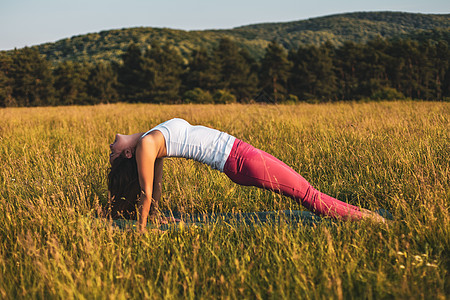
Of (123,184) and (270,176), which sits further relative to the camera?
(123,184)

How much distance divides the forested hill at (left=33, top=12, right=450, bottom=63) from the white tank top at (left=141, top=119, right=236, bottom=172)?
4125 inches

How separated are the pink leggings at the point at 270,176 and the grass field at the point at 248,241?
8.9 inches

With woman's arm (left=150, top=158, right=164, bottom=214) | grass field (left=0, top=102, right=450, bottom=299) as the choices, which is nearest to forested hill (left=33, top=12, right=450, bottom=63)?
grass field (left=0, top=102, right=450, bottom=299)

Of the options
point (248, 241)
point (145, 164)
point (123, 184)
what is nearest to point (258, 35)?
point (123, 184)

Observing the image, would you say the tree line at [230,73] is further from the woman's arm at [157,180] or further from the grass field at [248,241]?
the woman's arm at [157,180]

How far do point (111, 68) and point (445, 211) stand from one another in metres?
42.7

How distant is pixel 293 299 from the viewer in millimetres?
1704

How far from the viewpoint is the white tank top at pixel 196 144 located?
2.77 meters

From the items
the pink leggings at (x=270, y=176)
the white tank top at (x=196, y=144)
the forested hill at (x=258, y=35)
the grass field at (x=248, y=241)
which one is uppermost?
the forested hill at (x=258, y=35)

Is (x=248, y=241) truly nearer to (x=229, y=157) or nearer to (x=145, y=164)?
(x=229, y=157)

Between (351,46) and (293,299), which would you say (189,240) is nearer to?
(293,299)

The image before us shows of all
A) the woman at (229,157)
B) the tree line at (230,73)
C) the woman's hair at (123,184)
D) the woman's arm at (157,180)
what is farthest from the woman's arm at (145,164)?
the tree line at (230,73)

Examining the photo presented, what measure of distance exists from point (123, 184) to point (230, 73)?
37218 mm

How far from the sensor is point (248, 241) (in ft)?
7.83
